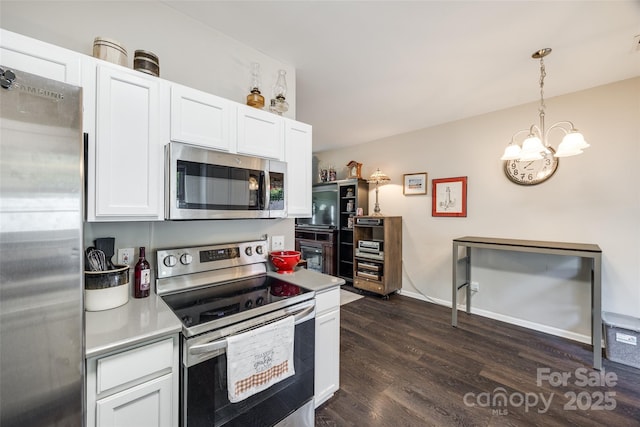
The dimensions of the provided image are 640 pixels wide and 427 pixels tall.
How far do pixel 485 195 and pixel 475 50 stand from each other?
1.84 meters

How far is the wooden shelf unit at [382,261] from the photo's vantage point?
3764 mm

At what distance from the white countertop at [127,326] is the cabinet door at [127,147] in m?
0.43

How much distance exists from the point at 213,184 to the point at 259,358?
93cm

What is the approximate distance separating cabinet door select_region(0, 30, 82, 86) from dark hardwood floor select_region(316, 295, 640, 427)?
7.40 feet

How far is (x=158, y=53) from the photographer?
158 cm

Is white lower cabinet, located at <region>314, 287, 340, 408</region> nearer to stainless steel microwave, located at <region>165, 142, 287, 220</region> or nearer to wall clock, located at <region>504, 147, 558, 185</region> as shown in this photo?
stainless steel microwave, located at <region>165, 142, 287, 220</region>

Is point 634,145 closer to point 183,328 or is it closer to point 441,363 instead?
point 441,363

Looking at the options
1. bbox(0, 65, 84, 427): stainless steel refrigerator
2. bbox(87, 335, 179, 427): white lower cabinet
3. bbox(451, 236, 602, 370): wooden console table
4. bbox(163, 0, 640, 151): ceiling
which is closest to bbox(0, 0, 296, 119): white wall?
bbox(163, 0, 640, 151): ceiling

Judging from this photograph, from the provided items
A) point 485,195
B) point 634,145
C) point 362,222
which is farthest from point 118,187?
point 634,145

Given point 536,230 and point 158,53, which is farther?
point 536,230

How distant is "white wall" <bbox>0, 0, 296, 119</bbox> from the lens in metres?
1.23

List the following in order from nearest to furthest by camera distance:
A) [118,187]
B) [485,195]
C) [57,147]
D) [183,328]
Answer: [57,147] → [183,328] → [118,187] → [485,195]

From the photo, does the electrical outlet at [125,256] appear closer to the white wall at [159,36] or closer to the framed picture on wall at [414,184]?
the white wall at [159,36]

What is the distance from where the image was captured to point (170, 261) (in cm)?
151
